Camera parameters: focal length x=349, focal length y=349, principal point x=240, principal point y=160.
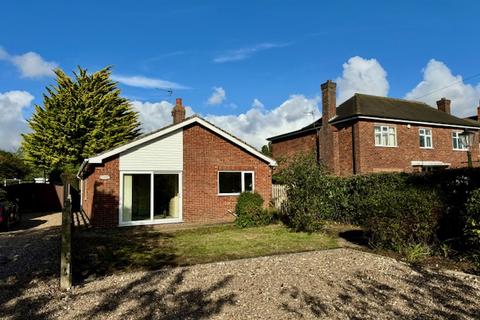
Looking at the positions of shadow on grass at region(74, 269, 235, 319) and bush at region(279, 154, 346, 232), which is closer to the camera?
shadow on grass at region(74, 269, 235, 319)

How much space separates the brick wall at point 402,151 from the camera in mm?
23031

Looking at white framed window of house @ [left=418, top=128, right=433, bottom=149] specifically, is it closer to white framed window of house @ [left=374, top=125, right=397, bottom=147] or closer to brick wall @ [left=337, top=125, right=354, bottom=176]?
white framed window of house @ [left=374, top=125, right=397, bottom=147]

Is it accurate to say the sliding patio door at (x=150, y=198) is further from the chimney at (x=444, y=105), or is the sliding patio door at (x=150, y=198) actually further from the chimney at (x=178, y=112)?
the chimney at (x=444, y=105)

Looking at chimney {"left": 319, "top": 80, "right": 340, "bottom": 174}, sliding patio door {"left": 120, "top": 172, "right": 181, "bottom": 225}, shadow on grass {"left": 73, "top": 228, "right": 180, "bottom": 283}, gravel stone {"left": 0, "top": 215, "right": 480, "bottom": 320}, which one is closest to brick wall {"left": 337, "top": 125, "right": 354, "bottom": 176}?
chimney {"left": 319, "top": 80, "right": 340, "bottom": 174}

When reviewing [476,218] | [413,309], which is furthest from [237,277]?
[476,218]

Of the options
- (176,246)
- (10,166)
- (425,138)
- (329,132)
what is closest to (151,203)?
(176,246)

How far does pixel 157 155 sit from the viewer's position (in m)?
14.7

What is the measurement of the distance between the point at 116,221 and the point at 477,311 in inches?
479

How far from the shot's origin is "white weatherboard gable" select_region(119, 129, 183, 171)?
14172 millimetres

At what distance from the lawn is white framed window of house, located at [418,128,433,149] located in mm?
17617

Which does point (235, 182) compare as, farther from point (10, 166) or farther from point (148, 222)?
point (10, 166)

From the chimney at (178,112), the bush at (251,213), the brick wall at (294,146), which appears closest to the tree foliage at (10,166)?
the chimney at (178,112)

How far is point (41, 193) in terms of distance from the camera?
22.9 meters

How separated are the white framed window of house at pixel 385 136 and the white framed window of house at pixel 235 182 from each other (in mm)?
11373
